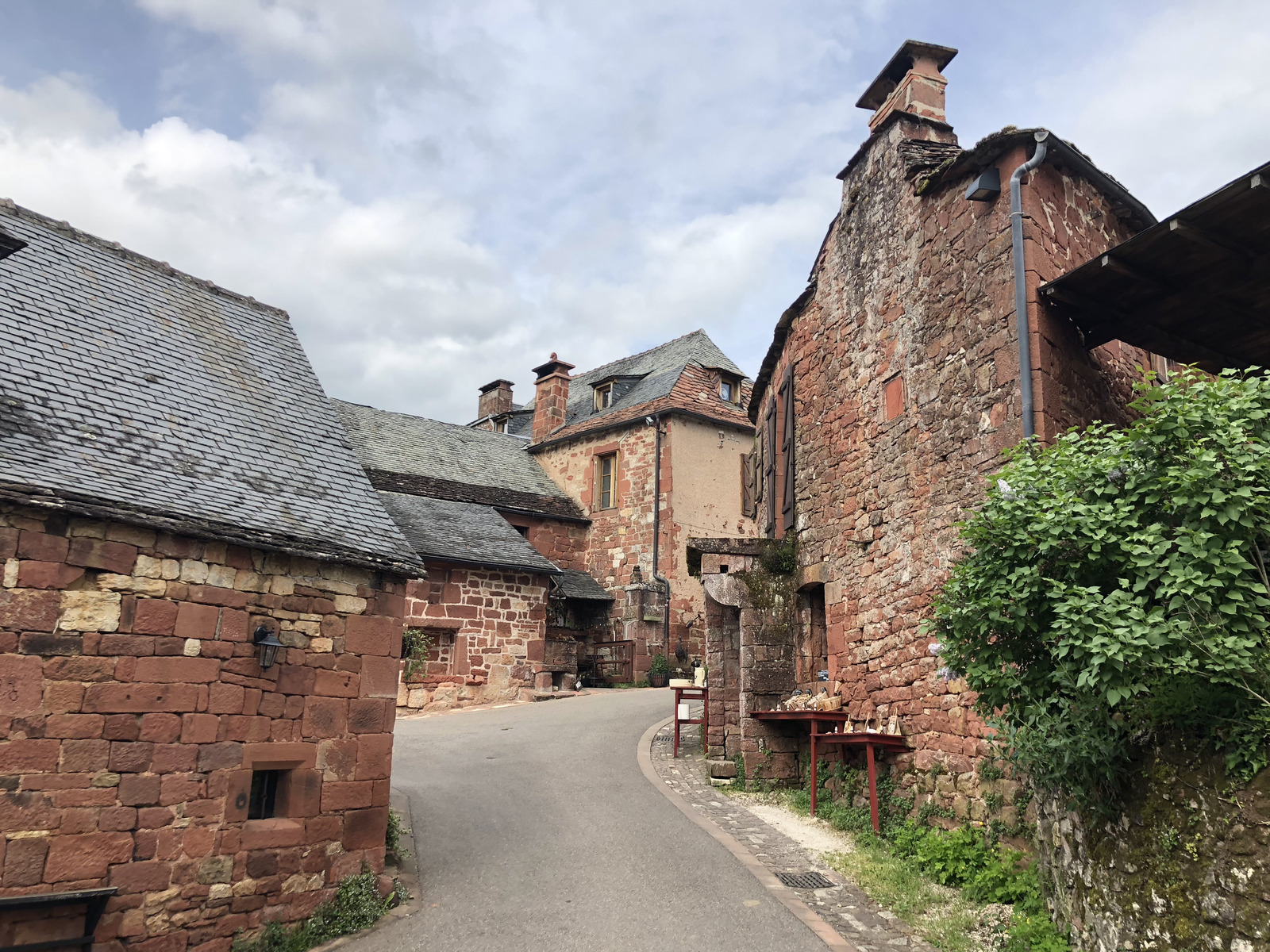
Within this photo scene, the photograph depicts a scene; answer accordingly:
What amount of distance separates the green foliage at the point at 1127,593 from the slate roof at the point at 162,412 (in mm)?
4873

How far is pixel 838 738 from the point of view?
8789 mm

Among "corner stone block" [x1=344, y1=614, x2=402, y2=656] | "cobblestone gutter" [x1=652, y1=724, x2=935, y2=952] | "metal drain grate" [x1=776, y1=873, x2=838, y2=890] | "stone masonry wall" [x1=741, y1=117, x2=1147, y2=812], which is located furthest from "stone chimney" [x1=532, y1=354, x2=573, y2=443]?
"metal drain grate" [x1=776, y1=873, x2=838, y2=890]

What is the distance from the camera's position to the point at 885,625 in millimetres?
8938

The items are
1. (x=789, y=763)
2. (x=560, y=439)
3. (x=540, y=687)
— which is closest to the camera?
(x=789, y=763)

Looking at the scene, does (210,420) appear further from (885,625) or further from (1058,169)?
(1058,169)

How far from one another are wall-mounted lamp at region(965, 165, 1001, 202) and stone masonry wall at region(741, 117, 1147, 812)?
0.07 metres

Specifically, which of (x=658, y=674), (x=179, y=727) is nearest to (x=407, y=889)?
(x=179, y=727)

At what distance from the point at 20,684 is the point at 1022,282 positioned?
7.76 metres

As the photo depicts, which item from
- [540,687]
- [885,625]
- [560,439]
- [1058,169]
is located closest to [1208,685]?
[885,625]

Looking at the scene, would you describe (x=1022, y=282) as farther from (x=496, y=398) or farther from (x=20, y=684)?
(x=496, y=398)

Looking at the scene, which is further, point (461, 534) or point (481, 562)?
point (461, 534)

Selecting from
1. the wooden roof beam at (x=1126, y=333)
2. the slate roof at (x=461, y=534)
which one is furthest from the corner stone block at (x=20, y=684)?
the slate roof at (x=461, y=534)

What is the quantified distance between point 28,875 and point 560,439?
1913 cm

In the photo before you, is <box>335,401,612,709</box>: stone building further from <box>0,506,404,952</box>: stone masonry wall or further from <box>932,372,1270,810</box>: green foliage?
<box>932,372,1270,810</box>: green foliage
